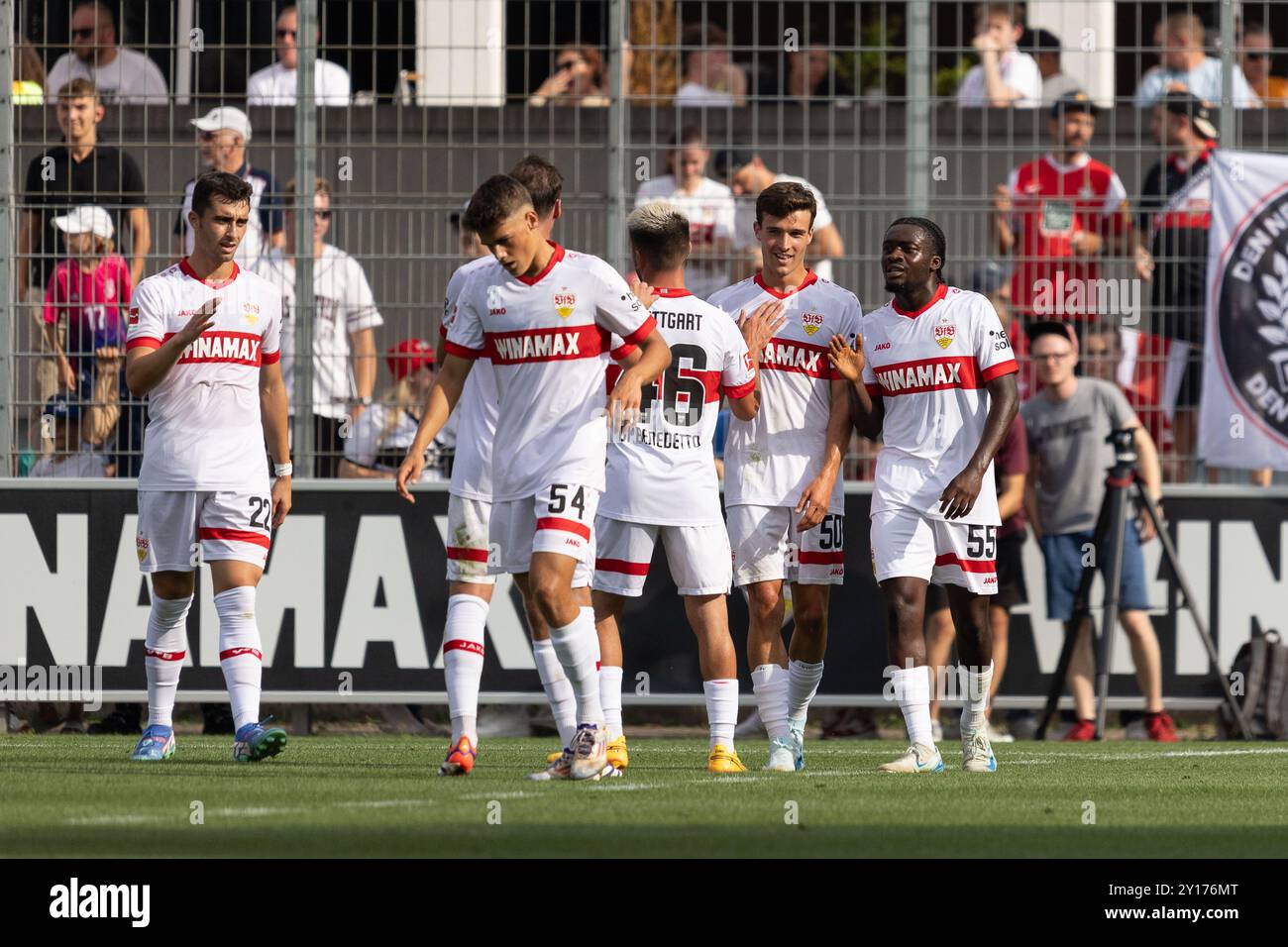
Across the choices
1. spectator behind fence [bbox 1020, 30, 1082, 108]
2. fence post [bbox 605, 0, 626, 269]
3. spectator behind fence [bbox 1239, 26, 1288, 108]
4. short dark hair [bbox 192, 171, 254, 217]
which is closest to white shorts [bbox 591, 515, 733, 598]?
short dark hair [bbox 192, 171, 254, 217]

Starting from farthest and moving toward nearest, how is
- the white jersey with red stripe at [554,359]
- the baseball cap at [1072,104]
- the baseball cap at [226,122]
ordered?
the baseball cap at [1072,104] < the baseball cap at [226,122] < the white jersey with red stripe at [554,359]

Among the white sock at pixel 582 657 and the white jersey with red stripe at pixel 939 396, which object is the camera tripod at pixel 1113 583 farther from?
the white sock at pixel 582 657

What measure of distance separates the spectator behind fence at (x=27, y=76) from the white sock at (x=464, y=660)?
5634 millimetres

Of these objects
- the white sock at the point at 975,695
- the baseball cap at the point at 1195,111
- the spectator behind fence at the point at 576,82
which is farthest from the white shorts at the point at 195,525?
the baseball cap at the point at 1195,111

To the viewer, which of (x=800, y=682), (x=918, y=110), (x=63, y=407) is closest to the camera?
(x=800, y=682)

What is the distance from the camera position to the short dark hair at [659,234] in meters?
8.46

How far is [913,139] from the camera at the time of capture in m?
12.2

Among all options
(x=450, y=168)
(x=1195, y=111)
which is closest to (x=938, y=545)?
(x=450, y=168)

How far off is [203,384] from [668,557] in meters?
2.04

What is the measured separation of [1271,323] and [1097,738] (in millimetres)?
2601

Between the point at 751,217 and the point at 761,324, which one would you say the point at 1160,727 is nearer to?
the point at 751,217

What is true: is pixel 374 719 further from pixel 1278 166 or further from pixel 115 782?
pixel 1278 166

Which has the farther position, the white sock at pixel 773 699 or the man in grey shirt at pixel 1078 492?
the man in grey shirt at pixel 1078 492

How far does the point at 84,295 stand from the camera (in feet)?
39.5
